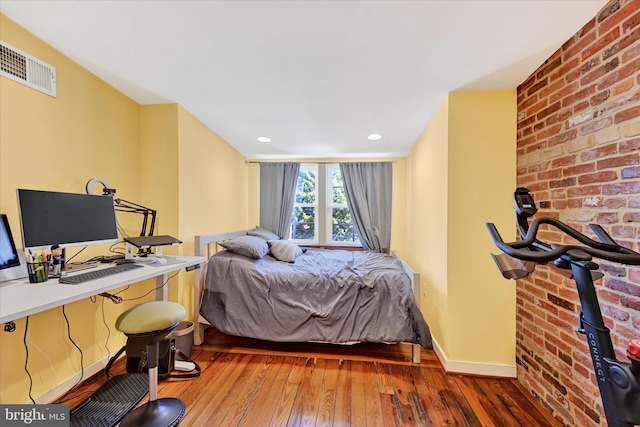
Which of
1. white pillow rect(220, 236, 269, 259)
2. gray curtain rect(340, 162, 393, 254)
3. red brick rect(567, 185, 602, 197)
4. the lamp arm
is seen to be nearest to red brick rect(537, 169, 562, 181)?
red brick rect(567, 185, 602, 197)

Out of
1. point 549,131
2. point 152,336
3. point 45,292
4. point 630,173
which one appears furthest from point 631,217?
point 45,292

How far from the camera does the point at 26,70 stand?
151 centimetres

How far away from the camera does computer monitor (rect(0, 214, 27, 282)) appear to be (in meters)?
1.31

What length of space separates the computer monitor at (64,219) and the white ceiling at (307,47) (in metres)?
1.00

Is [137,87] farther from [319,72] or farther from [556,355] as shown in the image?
[556,355]

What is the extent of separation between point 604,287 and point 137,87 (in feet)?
11.2

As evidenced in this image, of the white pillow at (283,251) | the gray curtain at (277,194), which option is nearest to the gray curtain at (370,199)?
the gray curtain at (277,194)

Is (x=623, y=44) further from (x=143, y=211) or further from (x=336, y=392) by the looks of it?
(x=143, y=211)

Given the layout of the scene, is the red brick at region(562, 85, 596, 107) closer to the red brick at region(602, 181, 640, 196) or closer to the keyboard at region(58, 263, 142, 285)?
the red brick at region(602, 181, 640, 196)

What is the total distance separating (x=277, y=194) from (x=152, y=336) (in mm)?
2766

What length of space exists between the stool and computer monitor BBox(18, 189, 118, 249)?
0.65 meters

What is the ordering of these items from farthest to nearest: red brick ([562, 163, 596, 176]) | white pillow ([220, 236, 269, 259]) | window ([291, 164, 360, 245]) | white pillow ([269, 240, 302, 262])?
window ([291, 164, 360, 245]) < white pillow ([269, 240, 302, 262]) < white pillow ([220, 236, 269, 259]) < red brick ([562, 163, 596, 176])

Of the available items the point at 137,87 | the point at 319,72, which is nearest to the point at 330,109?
the point at 319,72

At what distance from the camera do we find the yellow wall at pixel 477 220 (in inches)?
75.0
